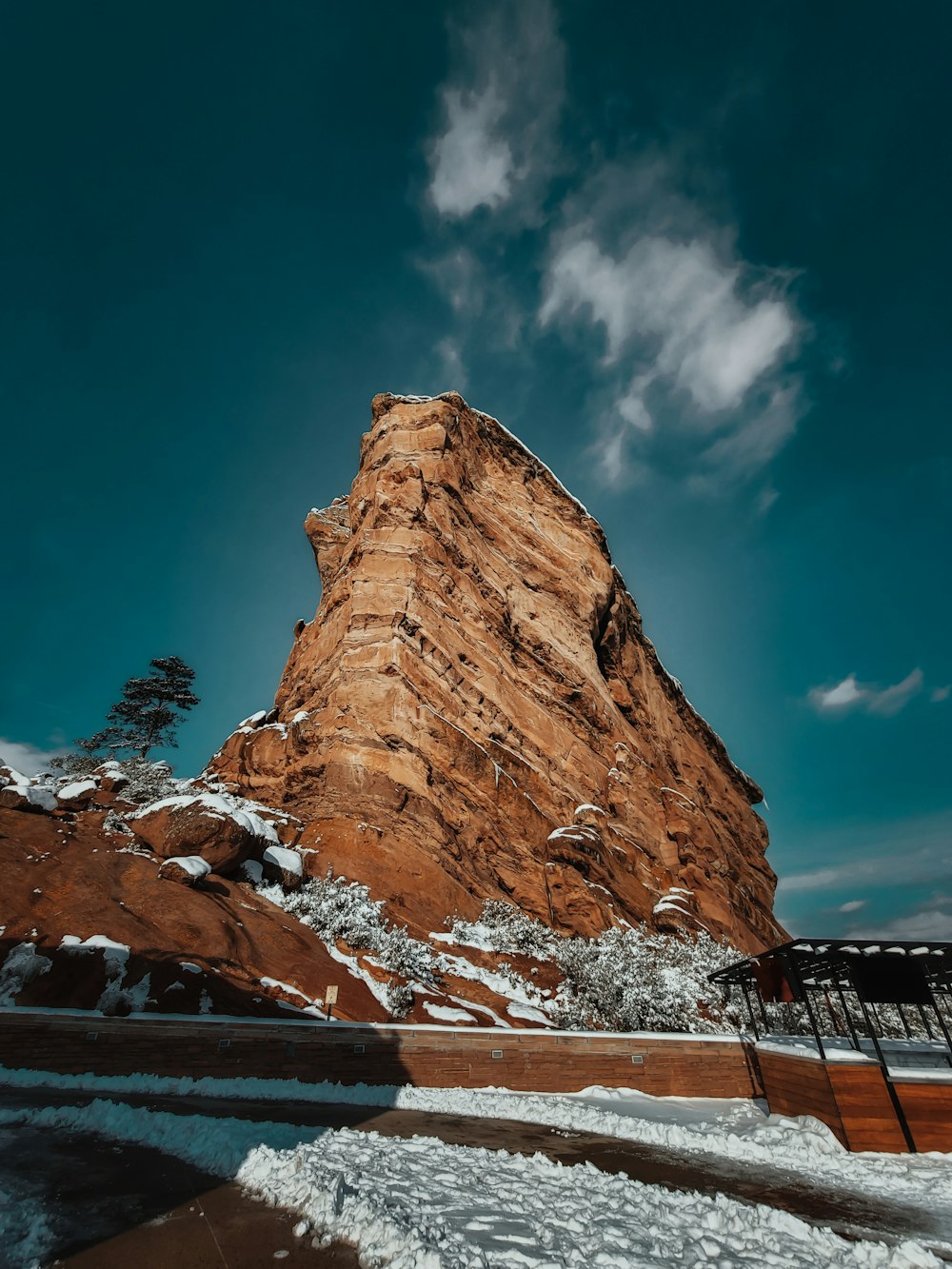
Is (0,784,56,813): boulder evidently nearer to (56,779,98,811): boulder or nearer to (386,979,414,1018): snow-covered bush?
(56,779,98,811): boulder

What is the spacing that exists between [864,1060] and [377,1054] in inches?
385

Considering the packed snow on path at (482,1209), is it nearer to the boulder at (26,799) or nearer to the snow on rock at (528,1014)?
the snow on rock at (528,1014)

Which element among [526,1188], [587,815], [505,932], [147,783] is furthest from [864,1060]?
[147,783]

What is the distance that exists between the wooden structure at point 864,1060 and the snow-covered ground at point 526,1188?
457 millimetres

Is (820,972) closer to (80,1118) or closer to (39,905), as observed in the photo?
(80,1118)

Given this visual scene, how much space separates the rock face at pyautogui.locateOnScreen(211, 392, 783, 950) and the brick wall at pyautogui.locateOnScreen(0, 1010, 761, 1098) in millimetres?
9560

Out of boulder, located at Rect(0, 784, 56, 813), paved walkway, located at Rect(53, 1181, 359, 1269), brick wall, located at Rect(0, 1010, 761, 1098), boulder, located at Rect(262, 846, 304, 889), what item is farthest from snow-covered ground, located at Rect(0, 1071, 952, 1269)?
boulder, located at Rect(0, 784, 56, 813)

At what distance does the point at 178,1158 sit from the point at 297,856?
1822 centimetres

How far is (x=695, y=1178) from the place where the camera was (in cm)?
824

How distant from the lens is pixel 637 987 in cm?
2097

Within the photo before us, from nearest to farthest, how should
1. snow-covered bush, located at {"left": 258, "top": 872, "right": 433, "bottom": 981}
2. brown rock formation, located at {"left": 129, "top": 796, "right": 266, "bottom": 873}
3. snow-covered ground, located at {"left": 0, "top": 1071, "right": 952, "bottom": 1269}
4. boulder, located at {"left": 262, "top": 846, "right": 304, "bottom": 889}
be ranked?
snow-covered ground, located at {"left": 0, "top": 1071, "right": 952, "bottom": 1269}, snow-covered bush, located at {"left": 258, "top": 872, "right": 433, "bottom": 981}, brown rock formation, located at {"left": 129, "top": 796, "right": 266, "bottom": 873}, boulder, located at {"left": 262, "top": 846, "right": 304, "bottom": 889}

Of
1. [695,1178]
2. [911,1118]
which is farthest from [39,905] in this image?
[911,1118]

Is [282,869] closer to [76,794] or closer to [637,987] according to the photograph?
[76,794]

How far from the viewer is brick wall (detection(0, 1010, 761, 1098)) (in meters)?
12.4
